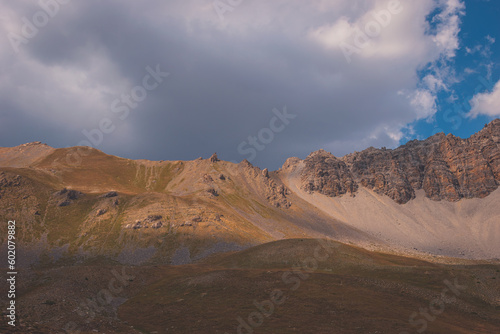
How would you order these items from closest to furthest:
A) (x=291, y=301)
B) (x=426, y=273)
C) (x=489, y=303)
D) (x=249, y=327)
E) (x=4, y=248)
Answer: (x=249, y=327) < (x=291, y=301) < (x=489, y=303) < (x=426, y=273) < (x=4, y=248)

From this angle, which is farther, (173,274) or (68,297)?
(173,274)

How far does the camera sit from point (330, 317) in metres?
33.5

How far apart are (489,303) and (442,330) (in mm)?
23978

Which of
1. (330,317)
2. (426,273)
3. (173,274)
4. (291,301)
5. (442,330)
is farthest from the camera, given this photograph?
(173,274)

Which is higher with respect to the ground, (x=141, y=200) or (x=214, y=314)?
(x=141, y=200)

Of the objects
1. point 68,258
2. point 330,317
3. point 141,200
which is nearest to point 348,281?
point 330,317

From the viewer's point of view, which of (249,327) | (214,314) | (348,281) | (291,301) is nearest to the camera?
(249,327)

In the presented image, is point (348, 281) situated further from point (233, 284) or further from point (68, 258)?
point (68, 258)

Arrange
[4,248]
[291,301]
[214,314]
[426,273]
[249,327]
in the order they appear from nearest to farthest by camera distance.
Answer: [249,327] < [214,314] < [291,301] < [426,273] < [4,248]

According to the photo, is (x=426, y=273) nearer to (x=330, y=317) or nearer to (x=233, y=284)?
(x=330, y=317)

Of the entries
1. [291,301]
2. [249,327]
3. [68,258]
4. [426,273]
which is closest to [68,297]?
[249,327]

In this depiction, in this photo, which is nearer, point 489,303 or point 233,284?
point 489,303

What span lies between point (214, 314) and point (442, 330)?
86.9 feet

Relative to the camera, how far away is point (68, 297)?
42625mm
